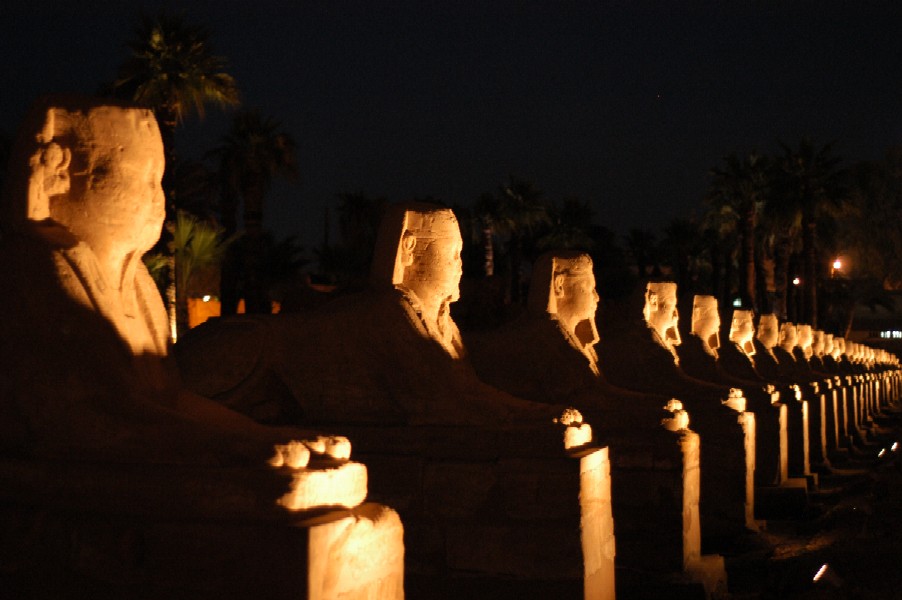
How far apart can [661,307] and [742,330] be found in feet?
17.1

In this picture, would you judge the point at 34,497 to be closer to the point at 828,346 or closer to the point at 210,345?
the point at 210,345

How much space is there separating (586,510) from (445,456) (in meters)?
0.78

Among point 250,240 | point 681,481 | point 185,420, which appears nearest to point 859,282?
point 250,240

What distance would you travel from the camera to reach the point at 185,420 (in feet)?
13.7

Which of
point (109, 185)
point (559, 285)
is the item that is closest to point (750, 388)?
point (559, 285)

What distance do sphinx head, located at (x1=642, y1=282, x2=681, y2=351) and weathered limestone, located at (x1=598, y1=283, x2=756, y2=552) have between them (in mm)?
471

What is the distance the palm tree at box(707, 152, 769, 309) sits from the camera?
31781mm

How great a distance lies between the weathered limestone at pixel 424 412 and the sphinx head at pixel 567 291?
216 cm

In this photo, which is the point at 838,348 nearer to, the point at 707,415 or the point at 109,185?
the point at 707,415

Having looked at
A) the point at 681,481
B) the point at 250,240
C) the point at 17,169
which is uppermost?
the point at 250,240

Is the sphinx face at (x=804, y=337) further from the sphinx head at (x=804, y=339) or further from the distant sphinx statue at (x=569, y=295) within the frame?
the distant sphinx statue at (x=569, y=295)

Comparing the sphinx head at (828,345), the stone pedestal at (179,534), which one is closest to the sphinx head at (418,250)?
the stone pedestal at (179,534)

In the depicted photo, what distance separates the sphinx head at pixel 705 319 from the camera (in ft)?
45.5

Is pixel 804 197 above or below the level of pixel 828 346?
above
